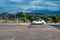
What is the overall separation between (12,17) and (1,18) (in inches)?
133

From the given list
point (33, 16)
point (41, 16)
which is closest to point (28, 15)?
point (33, 16)

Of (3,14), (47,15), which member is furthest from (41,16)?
(3,14)

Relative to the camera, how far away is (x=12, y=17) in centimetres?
6844

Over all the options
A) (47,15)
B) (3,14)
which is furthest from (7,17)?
(47,15)

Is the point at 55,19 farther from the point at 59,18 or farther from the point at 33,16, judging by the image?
the point at 33,16

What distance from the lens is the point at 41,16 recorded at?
66.1 meters

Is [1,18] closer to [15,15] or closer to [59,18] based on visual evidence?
[15,15]

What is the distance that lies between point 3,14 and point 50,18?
14.3m

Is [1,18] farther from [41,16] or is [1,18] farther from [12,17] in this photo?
[41,16]

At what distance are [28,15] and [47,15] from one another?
7.98 meters

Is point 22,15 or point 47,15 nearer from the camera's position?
point 47,15

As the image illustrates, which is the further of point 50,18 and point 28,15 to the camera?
point 28,15

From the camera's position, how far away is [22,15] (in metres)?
71.8

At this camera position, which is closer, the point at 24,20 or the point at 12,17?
the point at 24,20
